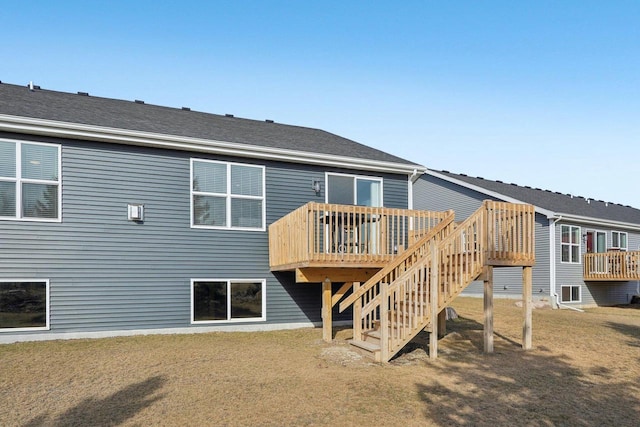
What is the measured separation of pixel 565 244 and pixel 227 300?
48.7 feet

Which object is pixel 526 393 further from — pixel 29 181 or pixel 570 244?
pixel 570 244

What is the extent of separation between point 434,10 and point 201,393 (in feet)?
39.4

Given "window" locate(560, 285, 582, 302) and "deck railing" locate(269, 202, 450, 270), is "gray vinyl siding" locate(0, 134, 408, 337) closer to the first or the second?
"deck railing" locate(269, 202, 450, 270)

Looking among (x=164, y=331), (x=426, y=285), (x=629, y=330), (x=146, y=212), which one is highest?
(x=146, y=212)

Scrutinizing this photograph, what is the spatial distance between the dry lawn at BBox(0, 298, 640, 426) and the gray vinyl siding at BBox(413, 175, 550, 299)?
8.91 metres

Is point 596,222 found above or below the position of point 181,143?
below

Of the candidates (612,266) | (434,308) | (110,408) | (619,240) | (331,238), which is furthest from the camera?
(619,240)

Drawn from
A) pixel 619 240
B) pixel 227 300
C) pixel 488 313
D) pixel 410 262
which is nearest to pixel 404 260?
pixel 410 262

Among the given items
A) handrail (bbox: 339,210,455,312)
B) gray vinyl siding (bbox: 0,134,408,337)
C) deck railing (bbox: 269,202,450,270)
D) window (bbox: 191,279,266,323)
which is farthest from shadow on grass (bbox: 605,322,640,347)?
window (bbox: 191,279,266,323)

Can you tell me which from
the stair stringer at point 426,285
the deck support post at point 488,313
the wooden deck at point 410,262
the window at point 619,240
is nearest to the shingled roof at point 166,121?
the wooden deck at point 410,262

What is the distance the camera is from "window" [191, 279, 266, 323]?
1090 centimetres

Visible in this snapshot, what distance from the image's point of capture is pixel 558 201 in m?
22.5

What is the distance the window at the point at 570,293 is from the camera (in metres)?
18.9

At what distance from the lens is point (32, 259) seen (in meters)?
9.49
